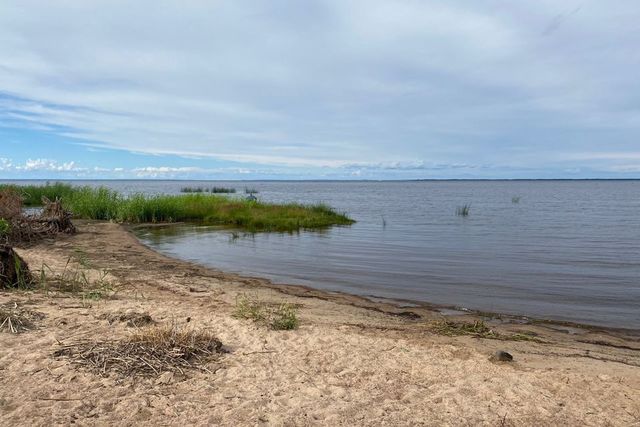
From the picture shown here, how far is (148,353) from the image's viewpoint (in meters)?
5.59

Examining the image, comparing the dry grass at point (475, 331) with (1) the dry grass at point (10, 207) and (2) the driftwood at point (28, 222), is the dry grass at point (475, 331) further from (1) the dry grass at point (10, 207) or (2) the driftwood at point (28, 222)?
(1) the dry grass at point (10, 207)

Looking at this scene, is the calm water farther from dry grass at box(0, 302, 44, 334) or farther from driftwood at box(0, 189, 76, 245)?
dry grass at box(0, 302, 44, 334)

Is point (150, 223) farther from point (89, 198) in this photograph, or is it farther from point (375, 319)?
point (375, 319)

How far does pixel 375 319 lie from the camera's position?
8.56 m

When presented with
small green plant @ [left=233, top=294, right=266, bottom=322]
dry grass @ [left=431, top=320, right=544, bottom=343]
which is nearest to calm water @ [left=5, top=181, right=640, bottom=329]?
dry grass @ [left=431, top=320, right=544, bottom=343]

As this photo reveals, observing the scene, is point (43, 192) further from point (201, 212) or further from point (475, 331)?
point (475, 331)

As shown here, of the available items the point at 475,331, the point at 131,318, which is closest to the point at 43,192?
the point at 131,318

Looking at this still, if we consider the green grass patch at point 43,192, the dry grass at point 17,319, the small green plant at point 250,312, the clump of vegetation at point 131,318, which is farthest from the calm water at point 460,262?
the green grass patch at point 43,192

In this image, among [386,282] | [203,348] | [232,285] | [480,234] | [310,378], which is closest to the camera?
[310,378]

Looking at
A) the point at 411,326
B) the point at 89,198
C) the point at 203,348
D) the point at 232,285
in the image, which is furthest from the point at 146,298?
the point at 89,198

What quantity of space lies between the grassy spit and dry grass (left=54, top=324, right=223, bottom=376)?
18.8 m

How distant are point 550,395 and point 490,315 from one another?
4485 millimetres

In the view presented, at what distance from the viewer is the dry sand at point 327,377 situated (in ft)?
15.0

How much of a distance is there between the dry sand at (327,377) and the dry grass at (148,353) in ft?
0.53
